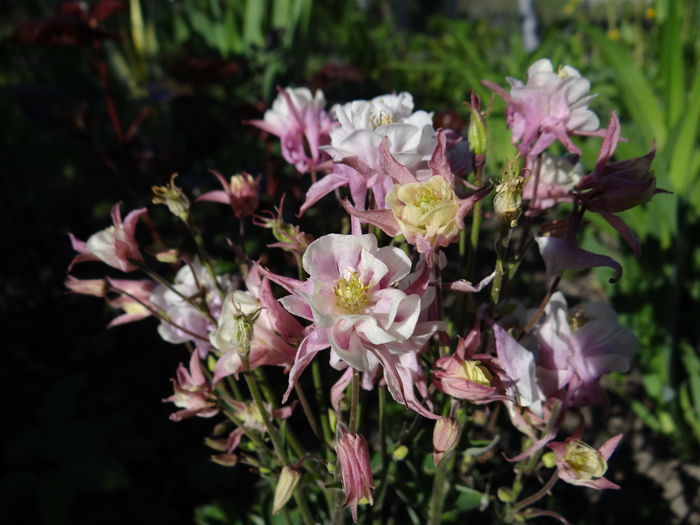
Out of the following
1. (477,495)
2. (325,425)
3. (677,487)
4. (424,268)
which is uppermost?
(424,268)

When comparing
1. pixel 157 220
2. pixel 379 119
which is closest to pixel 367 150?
pixel 379 119

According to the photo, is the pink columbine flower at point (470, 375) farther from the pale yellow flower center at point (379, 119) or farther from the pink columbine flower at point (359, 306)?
the pale yellow flower center at point (379, 119)

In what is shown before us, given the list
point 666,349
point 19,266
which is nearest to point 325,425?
point 666,349

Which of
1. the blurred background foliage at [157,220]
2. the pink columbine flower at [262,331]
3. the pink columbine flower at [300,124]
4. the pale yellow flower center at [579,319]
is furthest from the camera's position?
the blurred background foliage at [157,220]

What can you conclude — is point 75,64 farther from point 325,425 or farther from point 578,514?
point 578,514

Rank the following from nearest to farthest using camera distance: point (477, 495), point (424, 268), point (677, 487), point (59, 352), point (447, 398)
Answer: point (424, 268) → point (447, 398) → point (477, 495) → point (677, 487) → point (59, 352)

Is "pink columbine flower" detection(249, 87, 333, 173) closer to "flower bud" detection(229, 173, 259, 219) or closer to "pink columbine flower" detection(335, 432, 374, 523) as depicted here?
"flower bud" detection(229, 173, 259, 219)

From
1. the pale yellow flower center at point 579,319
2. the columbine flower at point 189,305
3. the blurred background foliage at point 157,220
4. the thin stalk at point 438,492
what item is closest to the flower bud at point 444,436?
the thin stalk at point 438,492
